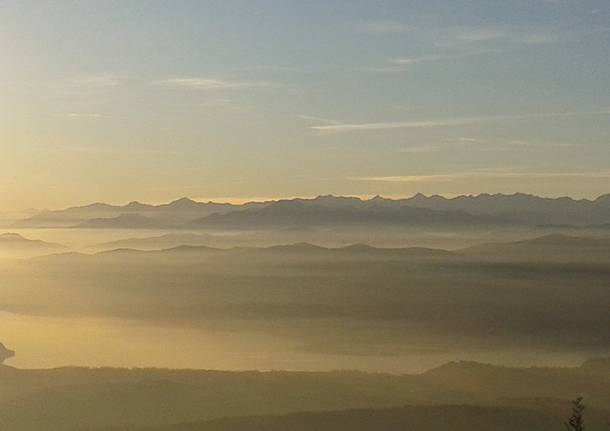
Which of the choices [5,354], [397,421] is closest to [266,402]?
[397,421]

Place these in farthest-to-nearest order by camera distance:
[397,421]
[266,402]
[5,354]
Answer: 1. [5,354]
2. [266,402]
3. [397,421]

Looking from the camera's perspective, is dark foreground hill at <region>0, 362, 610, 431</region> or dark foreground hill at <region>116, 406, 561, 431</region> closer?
dark foreground hill at <region>116, 406, 561, 431</region>

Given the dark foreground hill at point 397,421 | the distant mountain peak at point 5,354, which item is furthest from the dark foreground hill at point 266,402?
the distant mountain peak at point 5,354

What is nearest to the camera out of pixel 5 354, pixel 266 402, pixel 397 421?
pixel 397 421

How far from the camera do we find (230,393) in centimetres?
10238

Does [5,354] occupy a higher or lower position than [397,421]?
lower

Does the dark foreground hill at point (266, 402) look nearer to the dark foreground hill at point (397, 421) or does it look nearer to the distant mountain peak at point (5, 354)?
the dark foreground hill at point (397, 421)

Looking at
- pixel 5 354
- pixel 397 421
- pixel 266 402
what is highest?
pixel 266 402

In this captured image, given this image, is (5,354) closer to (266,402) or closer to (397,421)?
(266,402)

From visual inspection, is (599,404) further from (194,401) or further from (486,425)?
(194,401)

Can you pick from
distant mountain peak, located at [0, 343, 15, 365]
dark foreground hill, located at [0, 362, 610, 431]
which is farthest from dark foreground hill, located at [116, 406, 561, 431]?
distant mountain peak, located at [0, 343, 15, 365]

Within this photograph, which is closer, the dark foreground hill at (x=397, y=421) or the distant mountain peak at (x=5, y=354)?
the dark foreground hill at (x=397, y=421)

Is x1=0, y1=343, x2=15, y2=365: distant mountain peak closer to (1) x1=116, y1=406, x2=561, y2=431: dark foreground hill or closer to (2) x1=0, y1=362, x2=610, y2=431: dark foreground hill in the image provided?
(2) x1=0, y1=362, x2=610, y2=431: dark foreground hill

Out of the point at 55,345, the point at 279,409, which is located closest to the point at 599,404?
the point at 279,409
